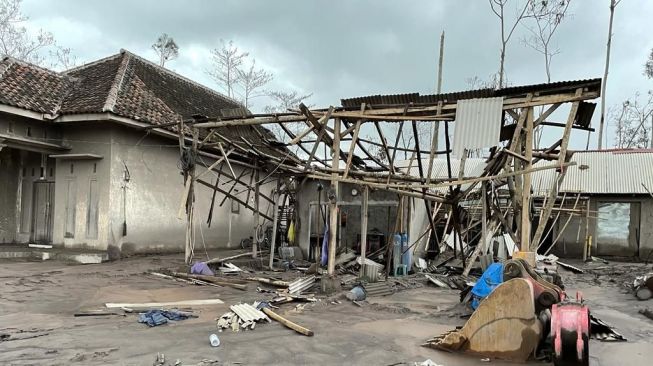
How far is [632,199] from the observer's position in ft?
68.3

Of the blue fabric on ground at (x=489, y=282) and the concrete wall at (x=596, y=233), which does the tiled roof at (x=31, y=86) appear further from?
the concrete wall at (x=596, y=233)

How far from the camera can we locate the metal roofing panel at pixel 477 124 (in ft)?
28.1

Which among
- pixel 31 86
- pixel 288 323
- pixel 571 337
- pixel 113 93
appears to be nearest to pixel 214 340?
pixel 288 323

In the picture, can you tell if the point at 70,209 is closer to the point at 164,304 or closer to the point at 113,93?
the point at 113,93

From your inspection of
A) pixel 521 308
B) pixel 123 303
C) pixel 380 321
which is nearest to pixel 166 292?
pixel 123 303

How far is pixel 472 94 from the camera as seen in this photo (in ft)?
29.2

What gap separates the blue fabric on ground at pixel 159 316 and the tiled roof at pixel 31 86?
9093 mm

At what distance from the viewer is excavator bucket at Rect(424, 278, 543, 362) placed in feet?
19.4

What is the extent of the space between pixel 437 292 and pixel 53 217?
12294mm

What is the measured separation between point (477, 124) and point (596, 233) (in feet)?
51.9

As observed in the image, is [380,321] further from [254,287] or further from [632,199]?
[632,199]

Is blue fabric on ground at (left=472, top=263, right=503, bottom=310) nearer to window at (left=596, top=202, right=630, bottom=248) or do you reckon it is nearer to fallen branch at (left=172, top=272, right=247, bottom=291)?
fallen branch at (left=172, top=272, right=247, bottom=291)

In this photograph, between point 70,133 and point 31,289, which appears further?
point 70,133

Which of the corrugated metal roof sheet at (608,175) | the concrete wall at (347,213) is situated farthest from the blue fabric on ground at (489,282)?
the corrugated metal roof sheet at (608,175)
